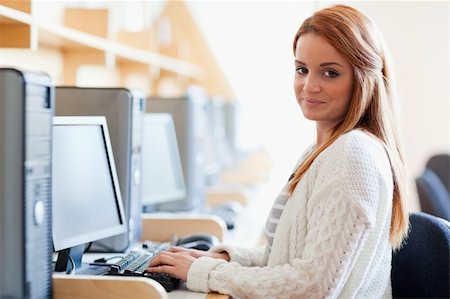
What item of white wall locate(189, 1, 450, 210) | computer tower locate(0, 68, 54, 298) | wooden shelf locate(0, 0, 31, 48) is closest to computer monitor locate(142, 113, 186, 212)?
wooden shelf locate(0, 0, 31, 48)

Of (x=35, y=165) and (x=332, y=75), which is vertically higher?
(x=332, y=75)

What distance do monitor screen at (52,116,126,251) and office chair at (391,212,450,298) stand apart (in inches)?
28.9

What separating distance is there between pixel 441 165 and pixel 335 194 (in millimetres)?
2559

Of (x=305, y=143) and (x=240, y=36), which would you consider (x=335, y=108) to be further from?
(x=240, y=36)

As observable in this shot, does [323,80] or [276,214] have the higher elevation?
[323,80]

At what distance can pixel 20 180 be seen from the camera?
1.37 m

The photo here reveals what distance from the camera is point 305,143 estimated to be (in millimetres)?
5012

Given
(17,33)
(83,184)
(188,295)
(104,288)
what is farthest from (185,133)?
(104,288)

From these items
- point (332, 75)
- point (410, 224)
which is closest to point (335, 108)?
point (332, 75)

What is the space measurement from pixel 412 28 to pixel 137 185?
288 cm

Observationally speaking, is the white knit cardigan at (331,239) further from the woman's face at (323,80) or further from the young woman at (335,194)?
the woman's face at (323,80)

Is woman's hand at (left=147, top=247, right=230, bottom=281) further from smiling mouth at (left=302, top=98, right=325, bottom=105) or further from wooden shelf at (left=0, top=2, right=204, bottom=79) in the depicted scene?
wooden shelf at (left=0, top=2, right=204, bottom=79)

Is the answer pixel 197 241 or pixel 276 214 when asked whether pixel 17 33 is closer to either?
pixel 197 241

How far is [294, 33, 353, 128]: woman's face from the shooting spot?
182 centimetres
